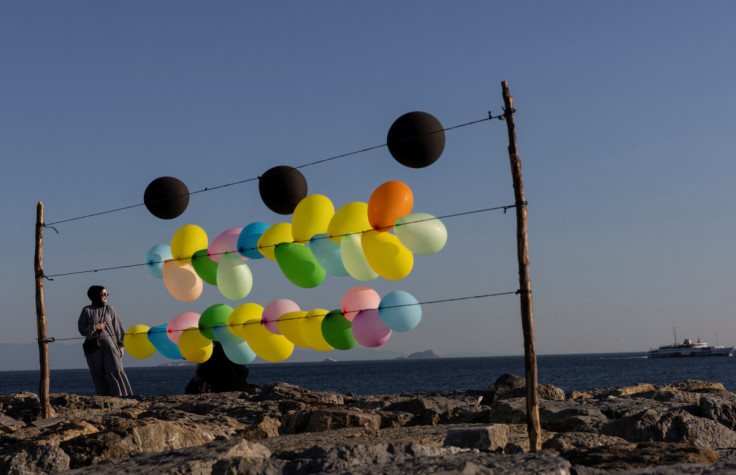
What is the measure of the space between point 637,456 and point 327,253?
403 centimetres

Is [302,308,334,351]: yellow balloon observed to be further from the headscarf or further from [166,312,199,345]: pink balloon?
the headscarf

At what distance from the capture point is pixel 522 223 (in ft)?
24.3

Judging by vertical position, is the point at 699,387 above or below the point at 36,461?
below

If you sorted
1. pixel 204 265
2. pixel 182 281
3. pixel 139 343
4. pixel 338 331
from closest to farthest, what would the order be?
pixel 338 331, pixel 204 265, pixel 182 281, pixel 139 343

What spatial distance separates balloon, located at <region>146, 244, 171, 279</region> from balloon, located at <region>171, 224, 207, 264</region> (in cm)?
19

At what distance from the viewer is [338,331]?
862 cm

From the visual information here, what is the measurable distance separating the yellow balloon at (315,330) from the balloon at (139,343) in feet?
7.71

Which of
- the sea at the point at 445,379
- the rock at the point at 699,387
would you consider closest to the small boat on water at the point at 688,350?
the sea at the point at 445,379

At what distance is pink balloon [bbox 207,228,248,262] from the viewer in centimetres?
934

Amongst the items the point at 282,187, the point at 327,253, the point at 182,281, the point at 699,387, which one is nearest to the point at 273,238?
the point at 282,187

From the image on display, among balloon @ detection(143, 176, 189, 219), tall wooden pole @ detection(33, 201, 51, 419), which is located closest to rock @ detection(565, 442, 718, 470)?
balloon @ detection(143, 176, 189, 219)

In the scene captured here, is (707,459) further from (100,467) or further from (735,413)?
(100,467)

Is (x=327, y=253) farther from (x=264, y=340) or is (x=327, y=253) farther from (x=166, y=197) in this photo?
(x=166, y=197)

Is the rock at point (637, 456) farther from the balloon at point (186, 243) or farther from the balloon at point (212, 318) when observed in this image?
Answer: the balloon at point (186, 243)
